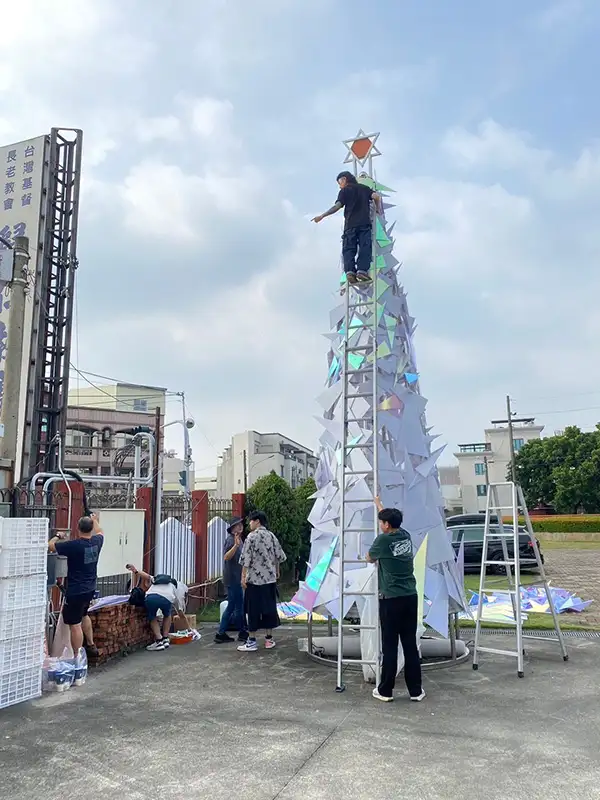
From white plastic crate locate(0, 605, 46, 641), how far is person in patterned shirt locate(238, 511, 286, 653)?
255 cm

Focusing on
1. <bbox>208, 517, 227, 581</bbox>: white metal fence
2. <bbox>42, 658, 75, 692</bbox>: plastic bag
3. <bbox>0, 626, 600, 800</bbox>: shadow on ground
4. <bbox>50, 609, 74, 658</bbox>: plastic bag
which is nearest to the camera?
<bbox>0, 626, 600, 800</bbox>: shadow on ground

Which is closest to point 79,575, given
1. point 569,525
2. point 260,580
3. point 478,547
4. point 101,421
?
point 260,580

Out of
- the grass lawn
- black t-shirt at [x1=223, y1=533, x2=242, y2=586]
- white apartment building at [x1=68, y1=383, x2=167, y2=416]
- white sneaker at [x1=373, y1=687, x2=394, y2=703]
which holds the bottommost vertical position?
the grass lawn

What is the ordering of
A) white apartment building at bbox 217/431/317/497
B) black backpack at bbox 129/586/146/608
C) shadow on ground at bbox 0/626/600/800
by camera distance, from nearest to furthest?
shadow on ground at bbox 0/626/600/800
black backpack at bbox 129/586/146/608
white apartment building at bbox 217/431/317/497

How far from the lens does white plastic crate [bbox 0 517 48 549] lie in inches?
200

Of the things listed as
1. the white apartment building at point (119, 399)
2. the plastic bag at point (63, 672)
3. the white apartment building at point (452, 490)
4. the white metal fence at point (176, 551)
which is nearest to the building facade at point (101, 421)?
the white apartment building at point (119, 399)

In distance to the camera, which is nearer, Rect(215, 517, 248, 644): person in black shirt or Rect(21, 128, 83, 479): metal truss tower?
Rect(215, 517, 248, 644): person in black shirt

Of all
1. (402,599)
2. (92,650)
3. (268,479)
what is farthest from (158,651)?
(268,479)

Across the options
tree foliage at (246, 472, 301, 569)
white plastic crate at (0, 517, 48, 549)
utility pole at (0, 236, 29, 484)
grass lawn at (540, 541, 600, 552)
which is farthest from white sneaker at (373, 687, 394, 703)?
grass lawn at (540, 541, 600, 552)

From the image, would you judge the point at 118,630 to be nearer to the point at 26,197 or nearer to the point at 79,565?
the point at 79,565

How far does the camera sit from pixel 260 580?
7.24m

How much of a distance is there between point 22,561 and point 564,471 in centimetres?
3783

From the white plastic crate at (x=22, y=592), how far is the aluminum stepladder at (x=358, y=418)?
2628mm

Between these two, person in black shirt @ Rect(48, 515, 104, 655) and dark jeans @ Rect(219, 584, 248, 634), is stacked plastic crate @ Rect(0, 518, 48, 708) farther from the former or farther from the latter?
dark jeans @ Rect(219, 584, 248, 634)
